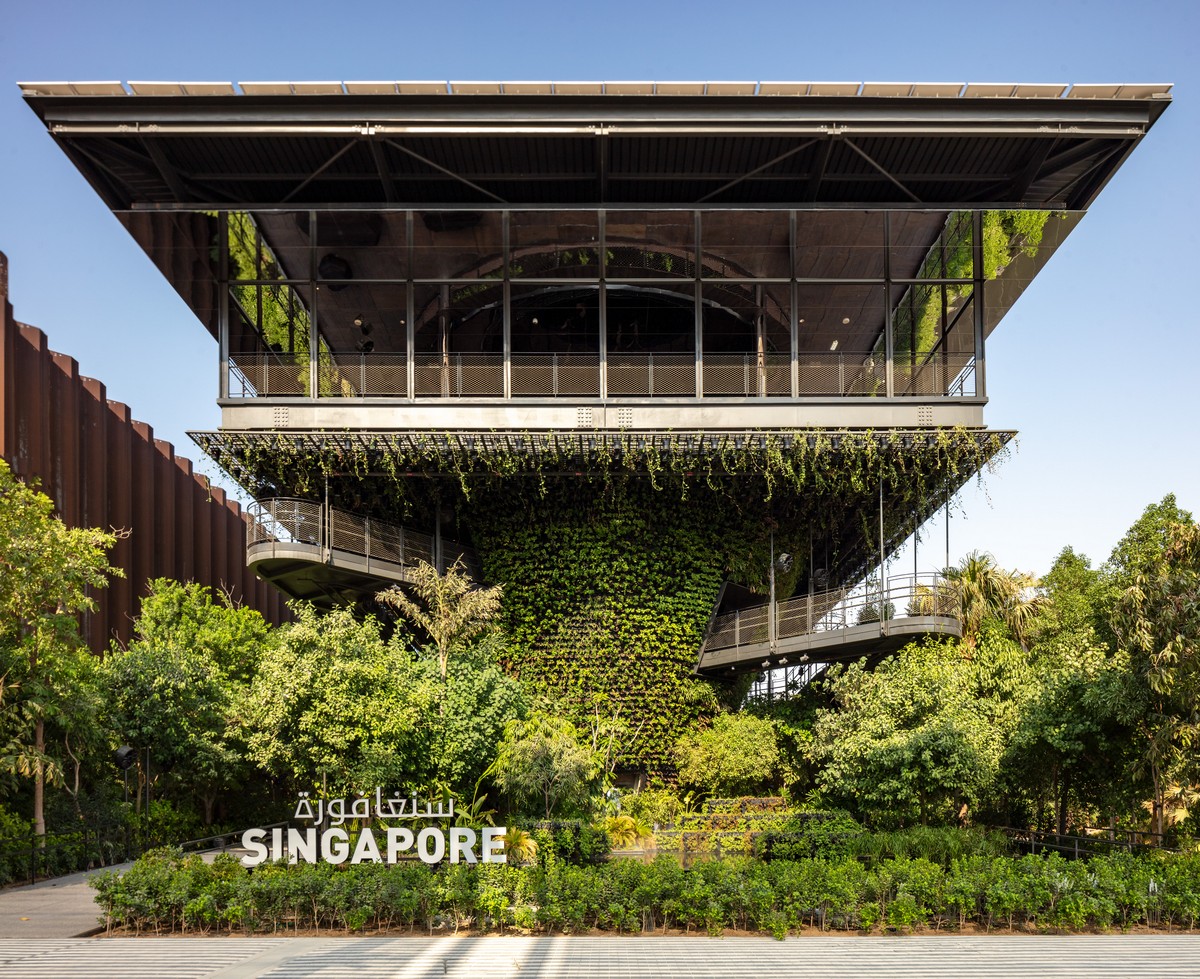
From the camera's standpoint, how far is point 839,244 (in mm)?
27062

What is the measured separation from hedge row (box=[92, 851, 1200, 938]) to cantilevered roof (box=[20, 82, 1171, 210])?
1629 centimetres

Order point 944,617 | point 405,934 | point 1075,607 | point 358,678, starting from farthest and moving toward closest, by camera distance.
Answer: point 1075,607
point 944,617
point 358,678
point 405,934

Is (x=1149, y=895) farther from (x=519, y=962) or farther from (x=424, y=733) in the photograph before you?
(x=424, y=733)

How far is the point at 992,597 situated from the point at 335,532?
79.9ft

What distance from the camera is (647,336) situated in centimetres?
3066

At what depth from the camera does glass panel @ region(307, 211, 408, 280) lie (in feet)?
85.6

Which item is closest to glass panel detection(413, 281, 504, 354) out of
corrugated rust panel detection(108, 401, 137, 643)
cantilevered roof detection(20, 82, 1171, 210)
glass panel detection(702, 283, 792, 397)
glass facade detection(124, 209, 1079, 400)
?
glass facade detection(124, 209, 1079, 400)

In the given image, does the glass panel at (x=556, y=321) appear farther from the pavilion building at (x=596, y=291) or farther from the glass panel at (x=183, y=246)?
the glass panel at (x=183, y=246)

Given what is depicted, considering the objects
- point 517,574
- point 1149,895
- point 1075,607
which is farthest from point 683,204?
point 1075,607

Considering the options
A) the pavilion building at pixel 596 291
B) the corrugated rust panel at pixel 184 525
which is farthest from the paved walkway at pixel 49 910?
the corrugated rust panel at pixel 184 525

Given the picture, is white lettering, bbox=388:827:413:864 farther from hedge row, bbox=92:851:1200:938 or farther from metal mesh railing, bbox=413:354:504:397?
metal mesh railing, bbox=413:354:504:397

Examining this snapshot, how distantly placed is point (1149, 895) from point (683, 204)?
59.3 ft

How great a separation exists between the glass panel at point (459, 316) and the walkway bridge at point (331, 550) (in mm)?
5250

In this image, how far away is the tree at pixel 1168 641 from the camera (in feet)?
61.2
